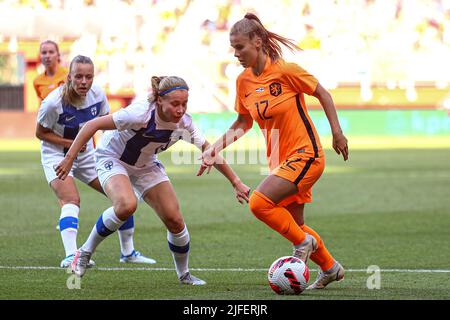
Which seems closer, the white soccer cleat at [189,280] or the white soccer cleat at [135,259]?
the white soccer cleat at [189,280]

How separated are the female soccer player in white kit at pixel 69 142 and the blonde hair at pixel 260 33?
1985 millimetres

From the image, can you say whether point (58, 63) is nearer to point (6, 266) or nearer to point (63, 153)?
point (63, 153)

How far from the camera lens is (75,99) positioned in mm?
9156

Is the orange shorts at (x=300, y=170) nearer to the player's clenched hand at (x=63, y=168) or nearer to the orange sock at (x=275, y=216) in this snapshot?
A: the orange sock at (x=275, y=216)

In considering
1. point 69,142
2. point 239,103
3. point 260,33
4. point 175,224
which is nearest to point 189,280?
point 175,224

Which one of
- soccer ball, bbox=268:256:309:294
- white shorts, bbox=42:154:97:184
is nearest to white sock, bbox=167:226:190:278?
soccer ball, bbox=268:256:309:294

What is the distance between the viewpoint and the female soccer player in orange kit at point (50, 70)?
1116cm

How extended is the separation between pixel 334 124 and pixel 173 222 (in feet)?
5.16

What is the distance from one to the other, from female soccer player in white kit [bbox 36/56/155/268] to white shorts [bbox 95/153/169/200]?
3.45 ft

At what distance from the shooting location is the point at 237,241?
36.5ft

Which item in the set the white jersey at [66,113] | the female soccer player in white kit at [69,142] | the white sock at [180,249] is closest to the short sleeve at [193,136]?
the white sock at [180,249]

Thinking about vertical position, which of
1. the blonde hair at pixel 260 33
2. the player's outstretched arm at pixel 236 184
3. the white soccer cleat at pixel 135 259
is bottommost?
the white soccer cleat at pixel 135 259

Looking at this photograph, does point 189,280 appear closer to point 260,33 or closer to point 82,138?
point 82,138
